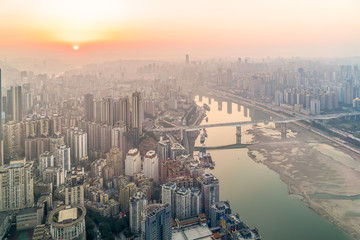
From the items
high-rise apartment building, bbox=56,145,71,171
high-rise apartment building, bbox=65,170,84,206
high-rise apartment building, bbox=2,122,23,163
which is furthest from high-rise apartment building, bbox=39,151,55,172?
high-rise apartment building, bbox=65,170,84,206

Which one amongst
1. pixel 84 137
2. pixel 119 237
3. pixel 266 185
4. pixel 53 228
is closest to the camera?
pixel 53 228

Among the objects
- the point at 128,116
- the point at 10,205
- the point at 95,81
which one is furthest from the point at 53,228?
the point at 95,81

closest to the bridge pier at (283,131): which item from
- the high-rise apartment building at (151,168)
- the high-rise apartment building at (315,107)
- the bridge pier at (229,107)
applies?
the high-rise apartment building at (315,107)

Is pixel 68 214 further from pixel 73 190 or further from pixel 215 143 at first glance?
pixel 215 143

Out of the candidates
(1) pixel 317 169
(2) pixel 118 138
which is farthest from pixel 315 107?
(2) pixel 118 138

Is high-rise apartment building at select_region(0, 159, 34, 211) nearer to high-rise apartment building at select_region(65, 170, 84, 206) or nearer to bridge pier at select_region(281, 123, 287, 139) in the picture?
high-rise apartment building at select_region(65, 170, 84, 206)

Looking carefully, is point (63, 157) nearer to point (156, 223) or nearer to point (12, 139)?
point (12, 139)
